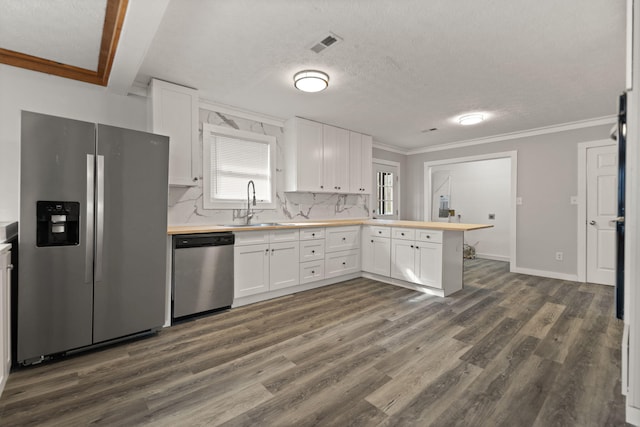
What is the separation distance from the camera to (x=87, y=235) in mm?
2166

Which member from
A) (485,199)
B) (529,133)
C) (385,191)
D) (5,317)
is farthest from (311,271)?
(485,199)

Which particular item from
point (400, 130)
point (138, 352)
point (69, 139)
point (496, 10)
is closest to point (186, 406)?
point (138, 352)

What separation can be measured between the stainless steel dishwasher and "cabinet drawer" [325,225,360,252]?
1.50 metres

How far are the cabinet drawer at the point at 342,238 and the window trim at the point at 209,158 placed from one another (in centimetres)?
99

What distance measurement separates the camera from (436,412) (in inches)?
62.3

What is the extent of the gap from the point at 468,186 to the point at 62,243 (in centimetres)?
730

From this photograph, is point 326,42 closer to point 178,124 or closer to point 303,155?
point 178,124

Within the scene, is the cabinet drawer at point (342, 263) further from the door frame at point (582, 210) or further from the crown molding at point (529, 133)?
the door frame at point (582, 210)

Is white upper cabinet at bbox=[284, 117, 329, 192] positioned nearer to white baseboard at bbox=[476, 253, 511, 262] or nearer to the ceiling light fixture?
the ceiling light fixture

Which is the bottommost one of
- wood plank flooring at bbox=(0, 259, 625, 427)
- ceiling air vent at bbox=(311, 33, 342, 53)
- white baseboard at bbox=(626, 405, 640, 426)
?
wood plank flooring at bbox=(0, 259, 625, 427)

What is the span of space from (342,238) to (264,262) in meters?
1.35

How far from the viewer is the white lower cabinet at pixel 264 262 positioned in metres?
3.23

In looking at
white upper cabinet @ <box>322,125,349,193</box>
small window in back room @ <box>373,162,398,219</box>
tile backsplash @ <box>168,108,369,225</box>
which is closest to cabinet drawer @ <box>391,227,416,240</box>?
white upper cabinet @ <box>322,125,349,193</box>

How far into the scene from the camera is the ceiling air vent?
2254mm
